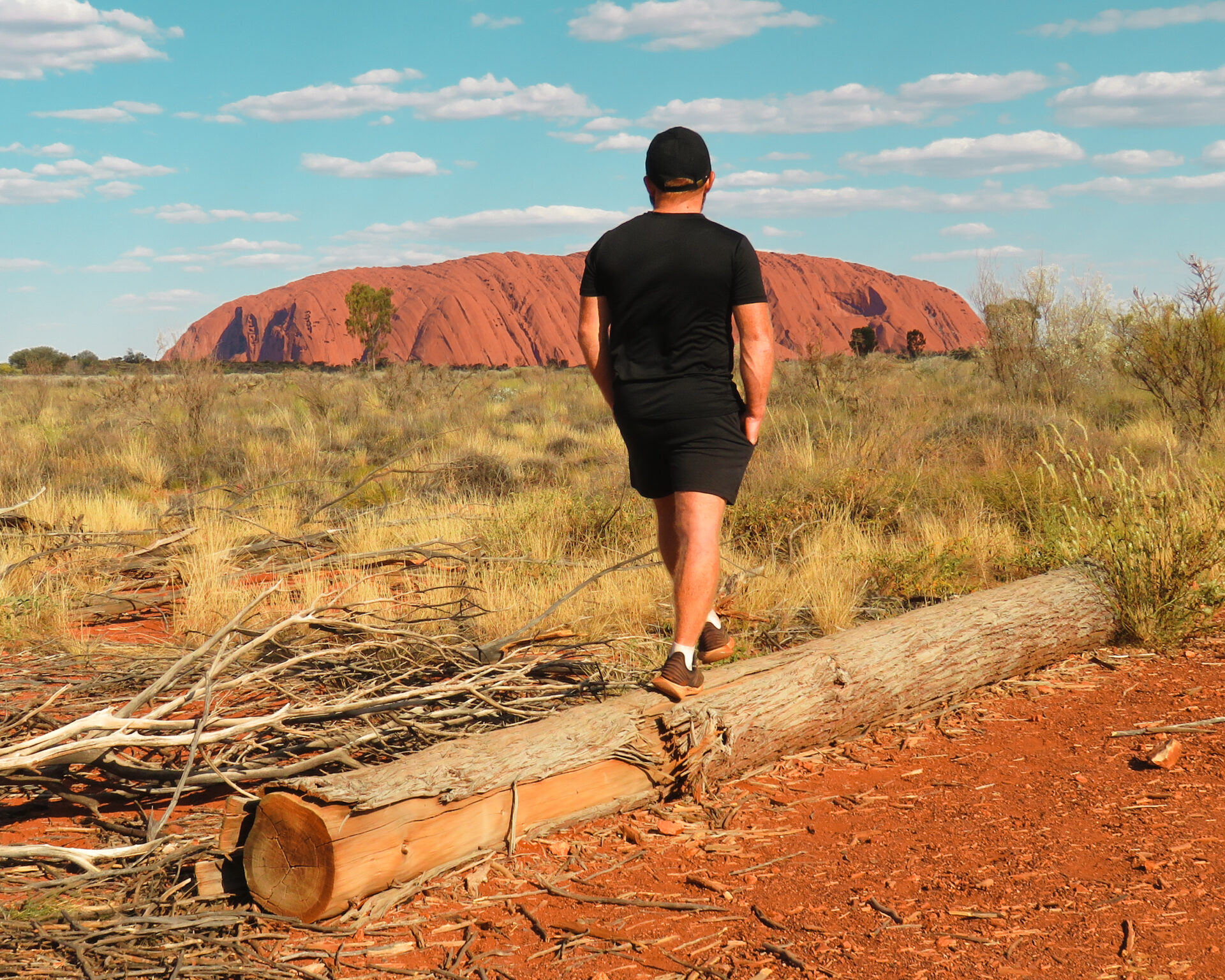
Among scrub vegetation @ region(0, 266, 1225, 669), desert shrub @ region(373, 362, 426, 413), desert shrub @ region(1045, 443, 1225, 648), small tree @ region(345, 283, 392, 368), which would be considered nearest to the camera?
desert shrub @ region(1045, 443, 1225, 648)

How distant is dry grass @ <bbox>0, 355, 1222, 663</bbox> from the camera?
232 inches

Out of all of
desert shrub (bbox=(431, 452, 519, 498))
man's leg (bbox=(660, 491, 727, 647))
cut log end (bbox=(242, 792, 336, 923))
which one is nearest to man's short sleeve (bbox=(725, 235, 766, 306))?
man's leg (bbox=(660, 491, 727, 647))

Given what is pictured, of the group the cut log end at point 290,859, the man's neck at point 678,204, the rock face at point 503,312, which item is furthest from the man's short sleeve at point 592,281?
the rock face at point 503,312

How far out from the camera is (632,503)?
823 cm

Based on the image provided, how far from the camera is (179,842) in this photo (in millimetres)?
3188

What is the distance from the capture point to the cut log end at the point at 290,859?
274cm

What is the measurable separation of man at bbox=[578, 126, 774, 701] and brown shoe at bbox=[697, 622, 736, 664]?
0.28 m

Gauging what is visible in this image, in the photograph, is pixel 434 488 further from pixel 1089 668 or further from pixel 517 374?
pixel 517 374

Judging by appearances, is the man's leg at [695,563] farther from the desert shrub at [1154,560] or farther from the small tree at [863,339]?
the small tree at [863,339]

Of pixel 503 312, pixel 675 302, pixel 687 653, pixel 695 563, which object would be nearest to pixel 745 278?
pixel 675 302

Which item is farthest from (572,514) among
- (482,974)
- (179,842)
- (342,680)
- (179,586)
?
(482,974)

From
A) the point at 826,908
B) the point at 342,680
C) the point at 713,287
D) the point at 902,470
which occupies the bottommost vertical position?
the point at 826,908

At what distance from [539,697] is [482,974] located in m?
1.43

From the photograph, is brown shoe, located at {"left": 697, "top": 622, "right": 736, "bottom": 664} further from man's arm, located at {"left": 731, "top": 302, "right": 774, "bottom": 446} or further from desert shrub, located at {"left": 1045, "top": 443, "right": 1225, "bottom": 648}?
desert shrub, located at {"left": 1045, "top": 443, "right": 1225, "bottom": 648}
